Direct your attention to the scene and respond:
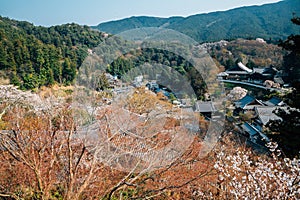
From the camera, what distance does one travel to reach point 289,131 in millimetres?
4617

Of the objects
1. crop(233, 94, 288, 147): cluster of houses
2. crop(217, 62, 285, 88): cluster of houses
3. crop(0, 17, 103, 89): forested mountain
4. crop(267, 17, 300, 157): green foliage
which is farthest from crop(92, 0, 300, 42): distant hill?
crop(267, 17, 300, 157): green foliage

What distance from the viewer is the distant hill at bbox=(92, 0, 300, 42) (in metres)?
43.5

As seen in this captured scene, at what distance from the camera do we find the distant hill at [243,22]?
43531mm

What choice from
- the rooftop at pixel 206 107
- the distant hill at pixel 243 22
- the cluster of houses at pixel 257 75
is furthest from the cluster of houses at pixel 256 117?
the distant hill at pixel 243 22

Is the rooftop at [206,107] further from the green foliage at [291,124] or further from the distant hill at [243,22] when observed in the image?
the distant hill at [243,22]

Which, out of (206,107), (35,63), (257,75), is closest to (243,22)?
(257,75)

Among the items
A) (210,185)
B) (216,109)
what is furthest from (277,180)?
(216,109)

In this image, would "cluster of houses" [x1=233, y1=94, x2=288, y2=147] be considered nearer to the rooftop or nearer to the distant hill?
the rooftop

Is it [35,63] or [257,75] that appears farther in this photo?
[257,75]

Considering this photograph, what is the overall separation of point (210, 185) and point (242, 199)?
124cm

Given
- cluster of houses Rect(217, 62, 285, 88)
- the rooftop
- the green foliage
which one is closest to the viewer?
the green foliage

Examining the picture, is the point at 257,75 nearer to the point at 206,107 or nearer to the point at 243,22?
the point at 206,107

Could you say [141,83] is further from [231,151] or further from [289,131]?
[289,131]

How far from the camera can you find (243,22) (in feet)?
179
